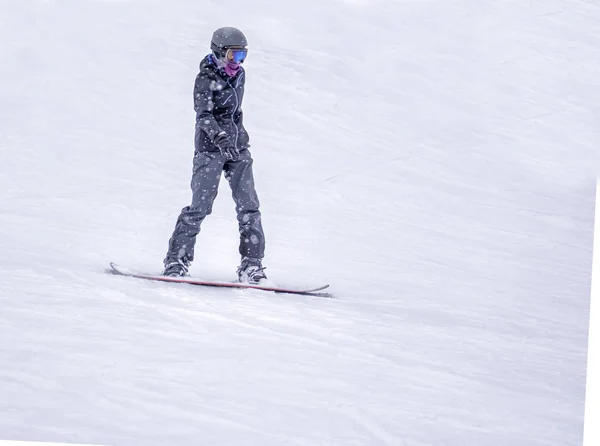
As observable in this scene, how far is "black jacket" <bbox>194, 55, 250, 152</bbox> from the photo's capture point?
484 cm

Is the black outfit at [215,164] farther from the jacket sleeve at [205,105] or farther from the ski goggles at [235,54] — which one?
the ski goggles at [235,54]

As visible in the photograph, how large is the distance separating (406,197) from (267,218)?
5.10 feet

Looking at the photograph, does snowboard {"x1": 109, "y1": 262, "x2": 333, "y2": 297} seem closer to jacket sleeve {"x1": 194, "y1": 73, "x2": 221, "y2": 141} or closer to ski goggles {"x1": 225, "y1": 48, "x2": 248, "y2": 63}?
jacket sleeve {"x1": 194, "y1": 73, "x2": 221, "y2": 141}

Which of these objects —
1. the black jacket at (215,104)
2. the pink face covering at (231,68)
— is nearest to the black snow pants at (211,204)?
the black jacket at (215,104)

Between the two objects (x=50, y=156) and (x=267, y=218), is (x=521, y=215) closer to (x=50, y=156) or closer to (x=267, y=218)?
(x=267, y=218)

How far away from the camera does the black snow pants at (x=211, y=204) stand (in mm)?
4965

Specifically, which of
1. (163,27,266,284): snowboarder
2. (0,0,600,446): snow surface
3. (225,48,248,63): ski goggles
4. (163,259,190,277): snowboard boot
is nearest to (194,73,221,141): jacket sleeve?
(163,27,266,284): snowboarder

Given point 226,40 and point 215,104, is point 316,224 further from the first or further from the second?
point 226,40

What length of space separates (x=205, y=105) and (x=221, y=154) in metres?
0.27

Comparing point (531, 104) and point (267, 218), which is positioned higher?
point (531, 104)

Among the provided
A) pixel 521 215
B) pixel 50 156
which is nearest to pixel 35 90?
pixel 50 156

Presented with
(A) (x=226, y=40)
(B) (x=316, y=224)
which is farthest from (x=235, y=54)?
(B) (x=316, y=224)

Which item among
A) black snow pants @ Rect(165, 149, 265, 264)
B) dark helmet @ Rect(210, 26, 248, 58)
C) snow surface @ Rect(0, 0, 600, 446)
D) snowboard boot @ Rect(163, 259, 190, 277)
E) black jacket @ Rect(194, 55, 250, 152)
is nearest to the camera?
snow surface @ Rect(0, 0, 600, 446)

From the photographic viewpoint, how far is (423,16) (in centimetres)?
1302
